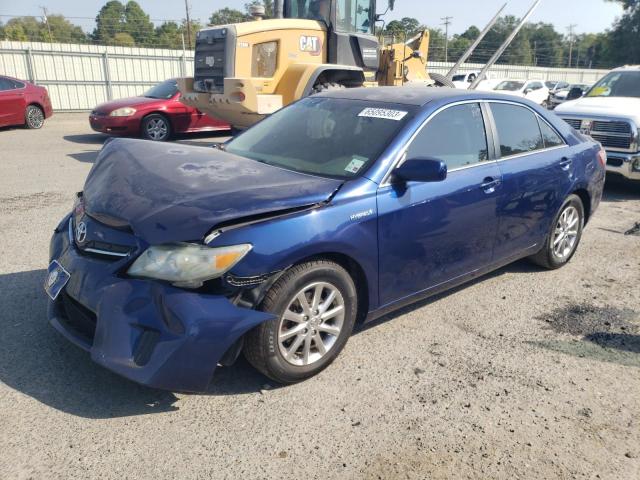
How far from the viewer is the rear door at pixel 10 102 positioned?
13.9 m

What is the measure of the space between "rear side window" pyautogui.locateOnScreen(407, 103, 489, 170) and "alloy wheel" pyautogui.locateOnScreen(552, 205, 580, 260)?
1.44m

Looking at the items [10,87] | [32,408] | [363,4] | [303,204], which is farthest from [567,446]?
[10,87]

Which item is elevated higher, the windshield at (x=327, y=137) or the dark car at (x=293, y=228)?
the windshield at (x=327, y=137)

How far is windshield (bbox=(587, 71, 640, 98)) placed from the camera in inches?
373

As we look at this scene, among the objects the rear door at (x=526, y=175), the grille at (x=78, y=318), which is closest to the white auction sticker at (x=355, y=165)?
the rear door at (x=526, y=175)

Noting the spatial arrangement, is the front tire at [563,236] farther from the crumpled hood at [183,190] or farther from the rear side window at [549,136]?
the crumpled hood at [183,190]

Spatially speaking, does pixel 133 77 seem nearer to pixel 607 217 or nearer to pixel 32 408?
pixel 607 217

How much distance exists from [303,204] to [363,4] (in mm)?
8696

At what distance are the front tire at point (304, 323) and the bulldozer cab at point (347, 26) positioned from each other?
8.05 metres

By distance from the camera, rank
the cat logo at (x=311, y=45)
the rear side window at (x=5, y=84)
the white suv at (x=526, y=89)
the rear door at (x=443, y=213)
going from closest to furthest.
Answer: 1. the rear door at (x=443, y=213)
2. the cat logo at (x=311, y=45)
3. the rear side window at (x=5, y=84)
4. the white suv at (x=526, y=89)

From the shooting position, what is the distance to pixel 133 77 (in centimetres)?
2292

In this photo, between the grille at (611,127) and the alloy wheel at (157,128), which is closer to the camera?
the grille at (611,127)

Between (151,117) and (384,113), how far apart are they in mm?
9821

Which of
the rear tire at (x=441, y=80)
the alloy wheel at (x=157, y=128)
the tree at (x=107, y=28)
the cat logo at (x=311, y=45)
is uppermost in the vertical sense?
the tree at (x=107, y=28)
